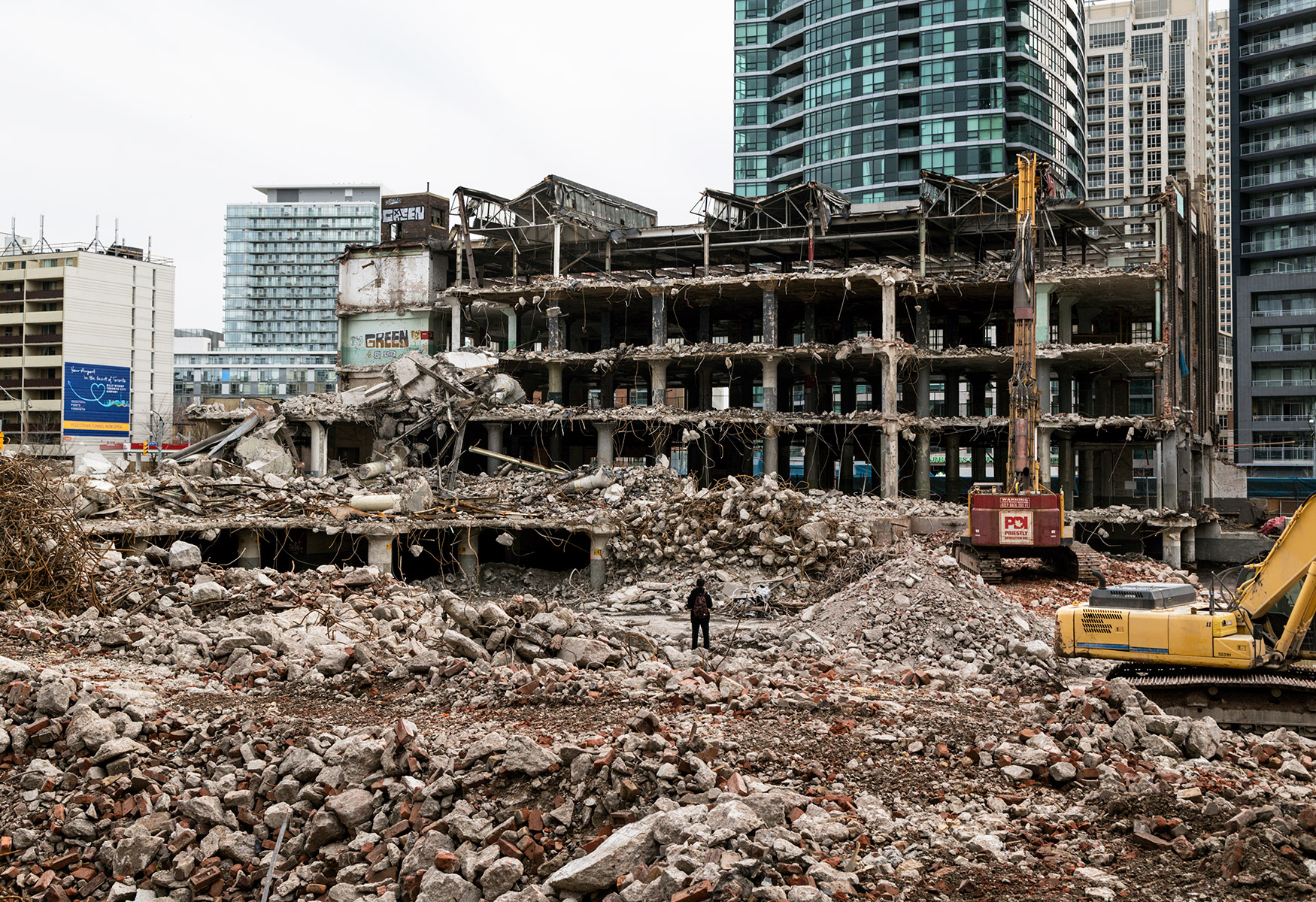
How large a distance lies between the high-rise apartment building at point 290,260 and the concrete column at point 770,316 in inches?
3766

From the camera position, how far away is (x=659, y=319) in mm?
40250

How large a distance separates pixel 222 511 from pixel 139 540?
3961 mm

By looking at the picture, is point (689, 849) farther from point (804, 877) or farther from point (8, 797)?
point (8, 797)

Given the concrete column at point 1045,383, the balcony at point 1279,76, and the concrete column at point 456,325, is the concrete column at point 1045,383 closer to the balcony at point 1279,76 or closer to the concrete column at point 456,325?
the concrete column at point 456,325

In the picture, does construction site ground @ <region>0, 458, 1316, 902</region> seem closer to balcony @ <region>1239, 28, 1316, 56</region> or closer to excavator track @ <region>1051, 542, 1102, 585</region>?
excavator track @ <region>1051, 542, 1102, 585</region>

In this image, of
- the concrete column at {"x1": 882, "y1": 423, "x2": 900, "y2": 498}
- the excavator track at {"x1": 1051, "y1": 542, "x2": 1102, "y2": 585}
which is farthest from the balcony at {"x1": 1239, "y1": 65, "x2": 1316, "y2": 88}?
the excavator track at {"x1": 1051, "y1": 542, "x2": 1102, "y2": 585}

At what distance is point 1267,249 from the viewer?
60.6 m

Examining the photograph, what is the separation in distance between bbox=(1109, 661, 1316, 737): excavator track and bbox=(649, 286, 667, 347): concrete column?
29652 mm

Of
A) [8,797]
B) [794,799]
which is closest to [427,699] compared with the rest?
[8,797]

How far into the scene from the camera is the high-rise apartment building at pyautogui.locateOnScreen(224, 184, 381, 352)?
125 meters

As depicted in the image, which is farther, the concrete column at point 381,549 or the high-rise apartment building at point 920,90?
the high-rise apartment building at point 920,90

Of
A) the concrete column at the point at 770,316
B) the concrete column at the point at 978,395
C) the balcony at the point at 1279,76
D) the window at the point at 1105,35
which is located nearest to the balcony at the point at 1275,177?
the balcony at the point at 1279,76

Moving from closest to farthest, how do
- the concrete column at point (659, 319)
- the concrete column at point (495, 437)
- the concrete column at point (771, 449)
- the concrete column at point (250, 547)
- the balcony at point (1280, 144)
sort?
1. the concrete column at point (250, 547)
2. the concrete column at point (771, 449)
3. the concrete column at point (659, 319)
4. the concrete column at point (495, 437)
5. the balcony at point (1280, 144)

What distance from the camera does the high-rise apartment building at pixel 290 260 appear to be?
409 feet
